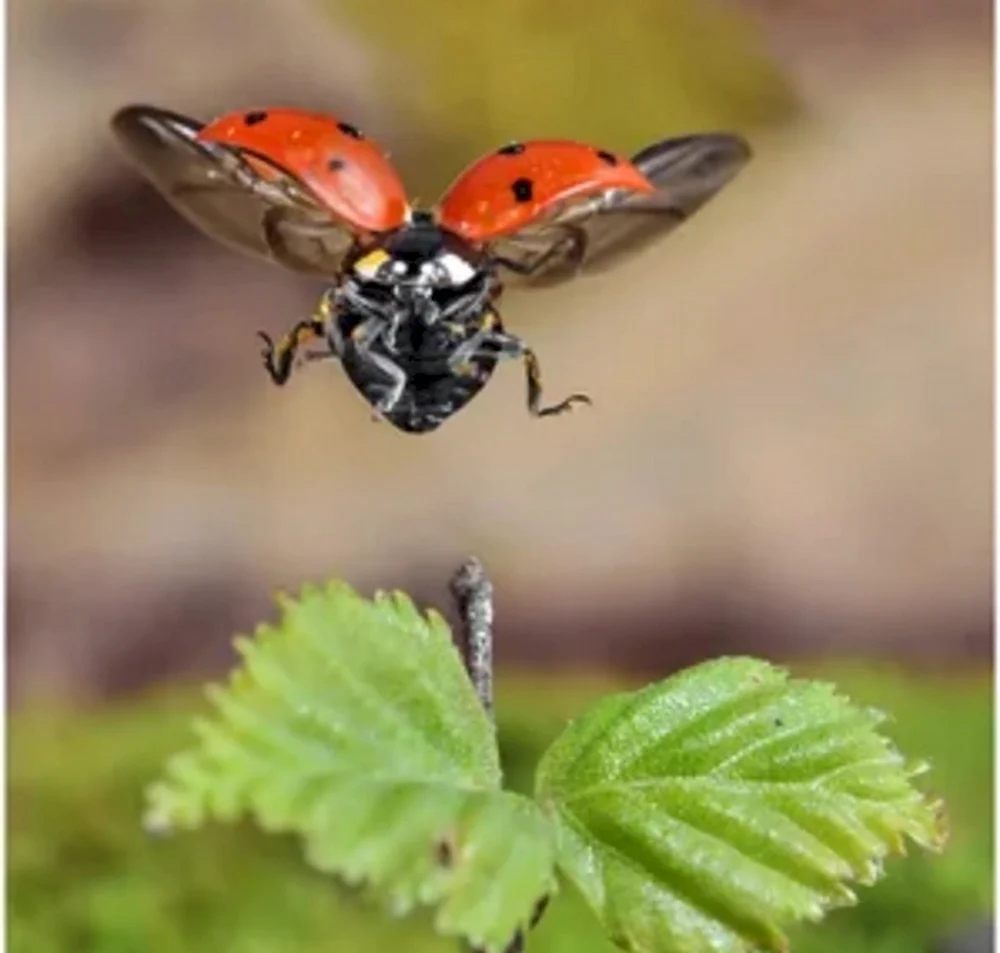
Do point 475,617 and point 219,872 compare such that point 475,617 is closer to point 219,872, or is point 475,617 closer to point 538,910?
point 538,910

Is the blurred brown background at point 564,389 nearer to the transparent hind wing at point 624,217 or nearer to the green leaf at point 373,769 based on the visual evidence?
the transparent hind wing at point 624,217

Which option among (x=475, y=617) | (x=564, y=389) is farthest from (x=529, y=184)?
(x=564, y=389)

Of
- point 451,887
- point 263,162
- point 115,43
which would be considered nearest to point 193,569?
point 115,43

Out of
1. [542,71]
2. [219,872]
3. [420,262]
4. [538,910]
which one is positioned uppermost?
[542,71]

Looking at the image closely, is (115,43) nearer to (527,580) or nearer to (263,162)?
(527,580)

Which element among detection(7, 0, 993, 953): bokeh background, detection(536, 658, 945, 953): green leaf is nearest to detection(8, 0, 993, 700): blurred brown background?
detection(7, 0, 993, 953): bokeh background

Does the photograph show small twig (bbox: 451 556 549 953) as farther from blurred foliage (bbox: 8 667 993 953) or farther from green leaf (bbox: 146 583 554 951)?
blurred foliage (bbox: 8 667 993 953)
